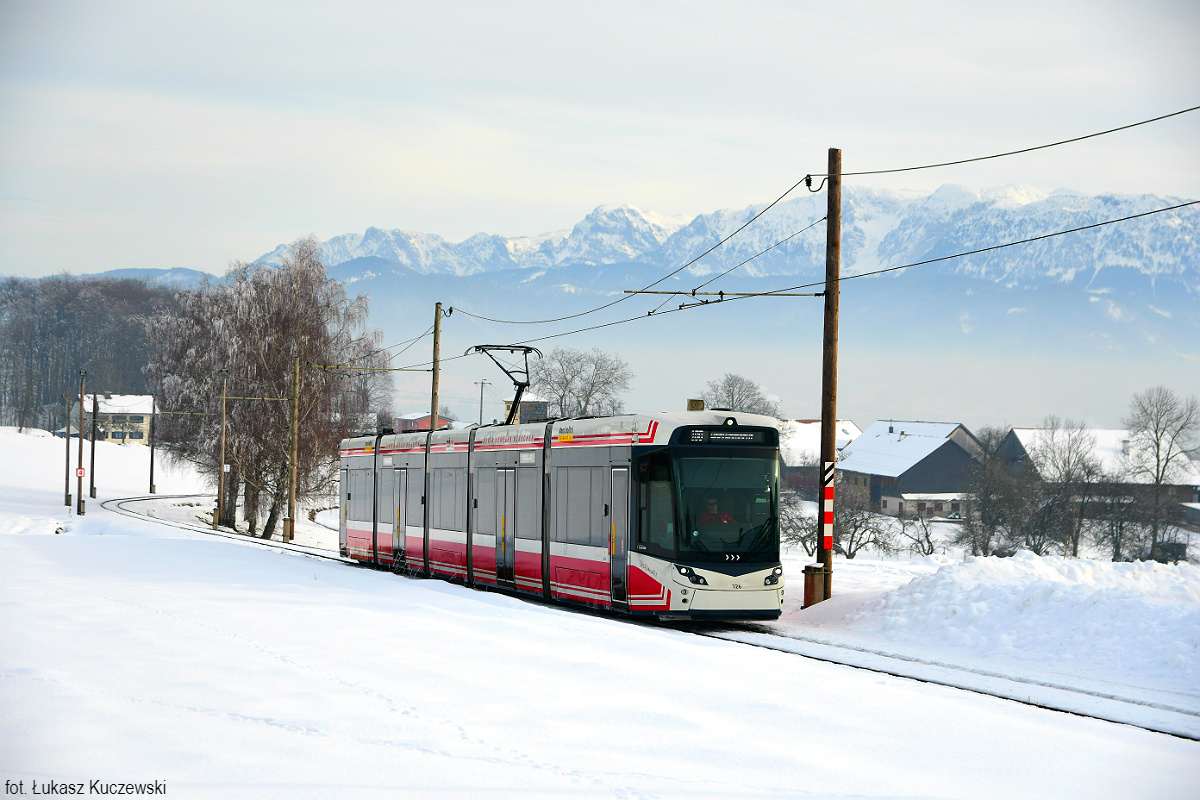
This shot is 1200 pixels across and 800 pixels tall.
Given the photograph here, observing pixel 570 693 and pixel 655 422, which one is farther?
pixel 655 422

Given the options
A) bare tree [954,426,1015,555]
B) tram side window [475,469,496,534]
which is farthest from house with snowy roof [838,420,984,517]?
tram side window [475,469,496,534]

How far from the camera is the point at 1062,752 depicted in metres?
7.75

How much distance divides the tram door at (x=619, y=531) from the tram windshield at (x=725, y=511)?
0.83m

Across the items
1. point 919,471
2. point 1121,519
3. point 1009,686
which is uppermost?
point 1009,686

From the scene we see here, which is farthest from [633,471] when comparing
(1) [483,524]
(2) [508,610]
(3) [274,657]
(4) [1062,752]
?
(4) [1062,752]

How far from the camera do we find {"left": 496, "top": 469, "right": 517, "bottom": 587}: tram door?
19.0m

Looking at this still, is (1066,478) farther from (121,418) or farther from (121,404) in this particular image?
(121,418)

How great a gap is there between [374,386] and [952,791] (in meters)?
111

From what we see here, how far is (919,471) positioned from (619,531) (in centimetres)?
9444

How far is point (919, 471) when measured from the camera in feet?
344

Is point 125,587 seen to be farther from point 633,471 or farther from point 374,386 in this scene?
point 374,386

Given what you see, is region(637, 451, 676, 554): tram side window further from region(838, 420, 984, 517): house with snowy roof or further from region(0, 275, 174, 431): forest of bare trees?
region(0, 275, 174, 431): forest of bare trees

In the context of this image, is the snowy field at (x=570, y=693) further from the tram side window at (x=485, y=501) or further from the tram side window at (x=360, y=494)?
the tram side window at (x=360, y=494)

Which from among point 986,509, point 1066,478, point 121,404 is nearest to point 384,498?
point 986,509
